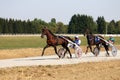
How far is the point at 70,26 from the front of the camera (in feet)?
517

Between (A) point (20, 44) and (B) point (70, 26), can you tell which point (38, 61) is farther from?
(B) point (70, 26)

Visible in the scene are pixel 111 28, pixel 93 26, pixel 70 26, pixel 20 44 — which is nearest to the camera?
pixel 20 44

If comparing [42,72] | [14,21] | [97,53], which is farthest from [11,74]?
[14,21]

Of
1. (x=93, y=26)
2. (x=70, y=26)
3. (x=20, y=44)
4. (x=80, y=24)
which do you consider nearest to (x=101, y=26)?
(x=93, y=26)

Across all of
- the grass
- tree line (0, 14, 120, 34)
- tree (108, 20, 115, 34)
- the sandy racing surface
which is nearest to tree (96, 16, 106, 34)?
tree line (0, 14, 120, 34)

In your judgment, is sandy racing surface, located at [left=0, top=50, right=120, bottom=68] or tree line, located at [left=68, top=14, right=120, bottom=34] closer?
sandy racing surface, located at [left=0, top=50, right=120, bottom=68]

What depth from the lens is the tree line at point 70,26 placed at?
14050cm

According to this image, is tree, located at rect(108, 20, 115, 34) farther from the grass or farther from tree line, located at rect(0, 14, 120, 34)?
the grass

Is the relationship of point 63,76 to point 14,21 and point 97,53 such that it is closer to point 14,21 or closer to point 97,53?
point 97,53

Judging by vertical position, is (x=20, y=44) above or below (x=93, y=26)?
below

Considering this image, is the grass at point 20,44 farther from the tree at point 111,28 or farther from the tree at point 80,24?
the tree at point 111,28

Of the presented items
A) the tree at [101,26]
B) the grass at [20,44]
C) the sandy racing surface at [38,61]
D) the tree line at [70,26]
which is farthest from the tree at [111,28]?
the sandy racing surface at [38,61]

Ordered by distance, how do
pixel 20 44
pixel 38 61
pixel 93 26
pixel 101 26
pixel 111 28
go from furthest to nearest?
pixel 93 26 → pixel 101 26 → pixel 111 28 → pixel 20 44 → pixel 38 61

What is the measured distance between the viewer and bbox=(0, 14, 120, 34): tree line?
14050cm
